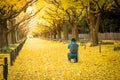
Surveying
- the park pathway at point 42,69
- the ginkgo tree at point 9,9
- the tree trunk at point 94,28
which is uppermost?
the ginkgo tree at point 9,9

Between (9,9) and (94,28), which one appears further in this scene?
(94,28)

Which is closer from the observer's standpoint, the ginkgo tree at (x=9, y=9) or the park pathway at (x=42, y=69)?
the park pathway at (x=42, y=69)

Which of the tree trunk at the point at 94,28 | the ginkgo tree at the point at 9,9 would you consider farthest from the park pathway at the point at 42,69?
the tree trunk at the point at 94,28

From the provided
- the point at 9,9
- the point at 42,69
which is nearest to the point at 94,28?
the point at 9,9

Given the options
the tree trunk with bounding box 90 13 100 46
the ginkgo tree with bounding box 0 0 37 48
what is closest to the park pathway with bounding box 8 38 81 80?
the ginkgo tree with bounding box 0 0 37 48

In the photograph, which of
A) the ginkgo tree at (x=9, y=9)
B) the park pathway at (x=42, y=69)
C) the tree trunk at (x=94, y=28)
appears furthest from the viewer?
the tree trunk at (x=94, y=28)

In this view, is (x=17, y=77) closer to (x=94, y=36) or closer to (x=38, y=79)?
(x=38, y=79)

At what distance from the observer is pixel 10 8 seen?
1196 inches

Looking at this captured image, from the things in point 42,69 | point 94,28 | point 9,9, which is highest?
point 9,9

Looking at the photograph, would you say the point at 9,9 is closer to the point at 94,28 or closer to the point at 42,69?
the point at 94,28

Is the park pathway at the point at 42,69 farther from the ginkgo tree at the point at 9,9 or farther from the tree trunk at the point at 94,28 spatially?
the tree trunk at the point at 94,28

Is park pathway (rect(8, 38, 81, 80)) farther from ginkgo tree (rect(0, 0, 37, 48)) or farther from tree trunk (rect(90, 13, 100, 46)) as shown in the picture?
tree trunk (rect(90, 13, 100, 46))

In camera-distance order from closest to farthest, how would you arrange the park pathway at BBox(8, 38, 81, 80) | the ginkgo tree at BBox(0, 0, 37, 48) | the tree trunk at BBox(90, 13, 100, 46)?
1. the park pathway at BBox(8, 38, 81, 80)
2. the ginkgo tree at BBox(0, 0, 37, 48)
3. the tree trunk at BBox(90, 13, 100, 46)

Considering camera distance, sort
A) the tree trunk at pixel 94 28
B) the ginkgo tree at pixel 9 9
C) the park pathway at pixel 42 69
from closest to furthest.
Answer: the park pathway at pixel 42 69 < the ginkgo tree at pixel 9 9 < the tree trunk at pixel 94 28
